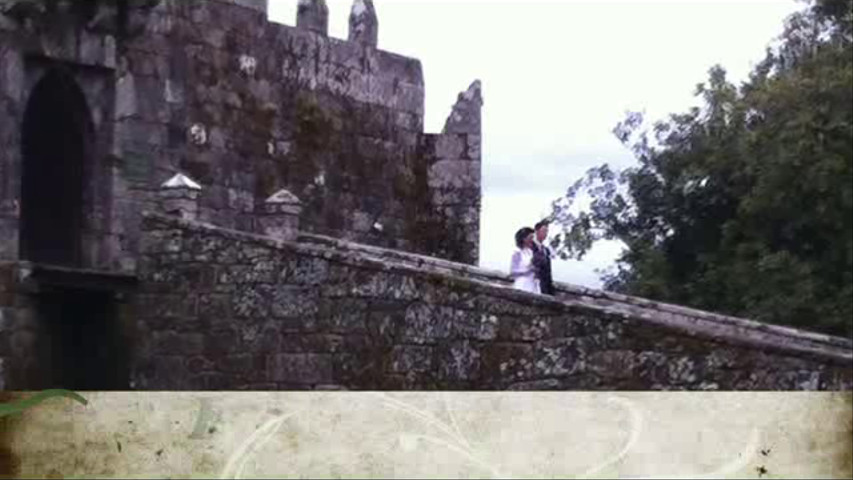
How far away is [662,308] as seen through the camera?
1048 centimetres

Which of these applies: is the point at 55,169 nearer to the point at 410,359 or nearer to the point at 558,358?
the point at 410,359

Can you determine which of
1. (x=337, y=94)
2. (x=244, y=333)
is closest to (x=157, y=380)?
(x=244, y=333)

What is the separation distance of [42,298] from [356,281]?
80.3 inches

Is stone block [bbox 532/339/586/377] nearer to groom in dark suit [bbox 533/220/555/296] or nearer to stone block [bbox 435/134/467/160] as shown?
groom in dark suit [bbox 533/220/555/296]

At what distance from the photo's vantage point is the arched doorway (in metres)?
12.0

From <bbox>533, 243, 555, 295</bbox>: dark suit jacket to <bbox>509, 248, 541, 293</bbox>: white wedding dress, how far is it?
26mm

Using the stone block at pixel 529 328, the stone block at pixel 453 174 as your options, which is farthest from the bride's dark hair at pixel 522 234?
the stone block at pixel 453 174

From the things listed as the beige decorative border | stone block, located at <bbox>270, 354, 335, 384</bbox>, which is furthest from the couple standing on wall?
the beige decorative border

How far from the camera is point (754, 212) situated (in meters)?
14.5

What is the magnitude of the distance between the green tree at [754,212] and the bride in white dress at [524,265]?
3.49 meters

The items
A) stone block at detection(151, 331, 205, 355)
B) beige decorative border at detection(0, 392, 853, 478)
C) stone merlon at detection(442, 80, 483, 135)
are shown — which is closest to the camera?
beige decorative border at detection(0, 392, 853, 478)

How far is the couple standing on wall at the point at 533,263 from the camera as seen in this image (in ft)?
34.4

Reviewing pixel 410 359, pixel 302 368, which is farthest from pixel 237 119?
pixel 410 359

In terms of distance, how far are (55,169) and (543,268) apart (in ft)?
11.0
